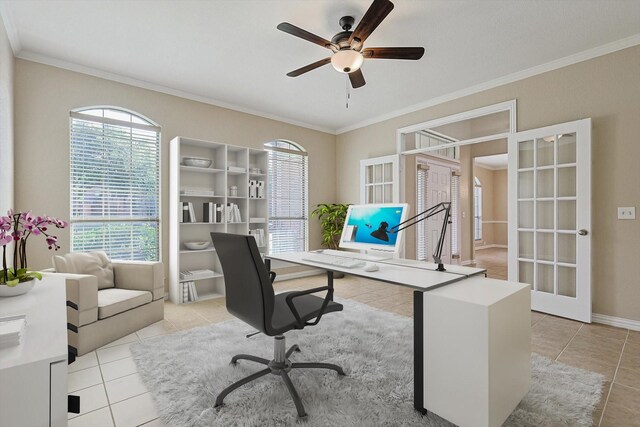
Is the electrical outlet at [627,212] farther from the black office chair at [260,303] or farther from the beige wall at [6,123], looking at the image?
the beige wall at [6,123]

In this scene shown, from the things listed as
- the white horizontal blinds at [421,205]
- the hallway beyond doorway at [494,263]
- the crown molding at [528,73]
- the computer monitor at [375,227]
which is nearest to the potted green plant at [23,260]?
the computer monitor at [375,227]

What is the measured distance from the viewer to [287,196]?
5.31 m

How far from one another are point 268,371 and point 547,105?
3.80 meters

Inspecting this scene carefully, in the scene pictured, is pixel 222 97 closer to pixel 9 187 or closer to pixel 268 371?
pixel 9 187

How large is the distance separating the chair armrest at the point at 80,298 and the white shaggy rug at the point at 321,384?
436 millimetres

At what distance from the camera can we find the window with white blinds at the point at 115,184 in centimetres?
336

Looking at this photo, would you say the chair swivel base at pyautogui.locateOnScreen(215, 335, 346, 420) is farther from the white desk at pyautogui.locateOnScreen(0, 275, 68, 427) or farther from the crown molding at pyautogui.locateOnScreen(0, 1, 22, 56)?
the crown molding at pyautogui.locateOnScreen(0, 1, 22, 56)

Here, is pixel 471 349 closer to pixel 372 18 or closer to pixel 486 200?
pixel 372 18

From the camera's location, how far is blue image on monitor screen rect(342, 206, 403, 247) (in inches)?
91.8

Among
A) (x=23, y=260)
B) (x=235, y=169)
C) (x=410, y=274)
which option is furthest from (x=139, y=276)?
(x=410, y=274)

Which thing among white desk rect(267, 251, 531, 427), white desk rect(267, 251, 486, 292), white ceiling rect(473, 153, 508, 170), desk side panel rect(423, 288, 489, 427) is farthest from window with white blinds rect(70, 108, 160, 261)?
white ceiling rect(473, 153, 508, 170)

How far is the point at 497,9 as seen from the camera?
7.97ft

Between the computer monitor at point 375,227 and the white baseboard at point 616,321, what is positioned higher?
the computer monitor at point 375,227

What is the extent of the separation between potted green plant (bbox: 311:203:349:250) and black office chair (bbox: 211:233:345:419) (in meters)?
3.13
